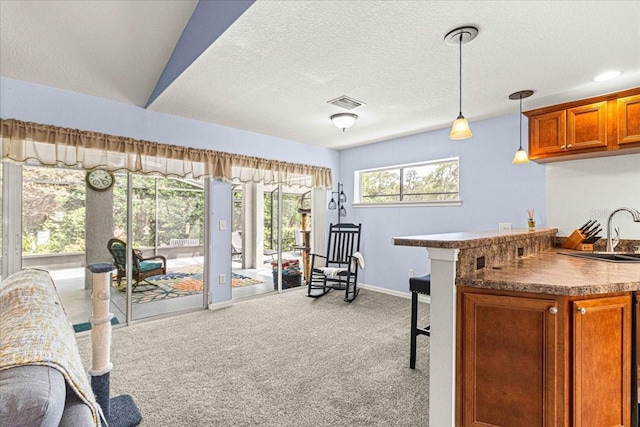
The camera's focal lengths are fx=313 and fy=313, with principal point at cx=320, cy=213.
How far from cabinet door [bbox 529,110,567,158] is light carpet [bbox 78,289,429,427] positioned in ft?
7.19

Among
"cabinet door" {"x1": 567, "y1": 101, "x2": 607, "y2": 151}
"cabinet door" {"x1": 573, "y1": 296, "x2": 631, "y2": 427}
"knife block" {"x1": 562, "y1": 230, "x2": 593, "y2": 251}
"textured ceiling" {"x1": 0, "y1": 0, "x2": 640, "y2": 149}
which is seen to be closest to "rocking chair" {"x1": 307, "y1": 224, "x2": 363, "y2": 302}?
"textured ceiling" {"x1": 0, "y1": 0, "x2": 640, "y2": 149}

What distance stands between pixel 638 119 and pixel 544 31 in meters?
1.44

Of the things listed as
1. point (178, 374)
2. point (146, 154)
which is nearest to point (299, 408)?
point (178, 374)

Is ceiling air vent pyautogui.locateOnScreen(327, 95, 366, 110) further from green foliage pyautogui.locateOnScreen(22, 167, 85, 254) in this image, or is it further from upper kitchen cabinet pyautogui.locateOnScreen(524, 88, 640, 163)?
green foliage pyautogui.locateOnScreen(22, 167, 85, 254)

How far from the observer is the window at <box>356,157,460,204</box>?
4.30 meters

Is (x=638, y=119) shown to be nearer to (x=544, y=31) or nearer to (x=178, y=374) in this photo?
(x=544, y=31)

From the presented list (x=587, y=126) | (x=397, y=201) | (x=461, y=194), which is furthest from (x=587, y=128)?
(x=397, y=201)

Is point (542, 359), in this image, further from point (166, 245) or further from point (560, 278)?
point (166, 245)

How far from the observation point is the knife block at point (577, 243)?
2861mm

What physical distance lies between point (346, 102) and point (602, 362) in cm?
281

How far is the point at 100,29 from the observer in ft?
8.20

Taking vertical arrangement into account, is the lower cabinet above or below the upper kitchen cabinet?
below

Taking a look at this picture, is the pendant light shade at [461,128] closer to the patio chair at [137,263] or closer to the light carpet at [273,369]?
the light carpet at [273,369]

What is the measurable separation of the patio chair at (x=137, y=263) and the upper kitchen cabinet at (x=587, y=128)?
14.9 feet
